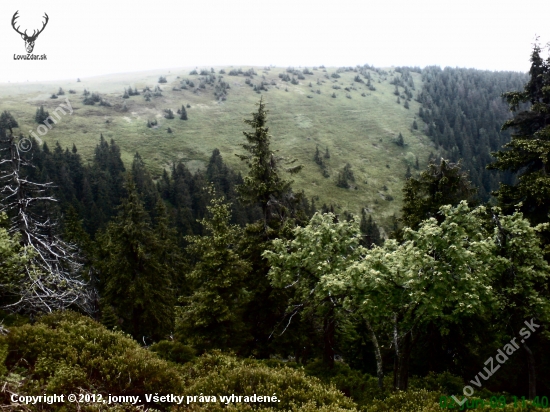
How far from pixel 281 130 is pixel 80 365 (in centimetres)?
11959

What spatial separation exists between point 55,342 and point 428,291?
13.3 m

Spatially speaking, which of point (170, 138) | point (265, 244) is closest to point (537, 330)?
point (265, 244)

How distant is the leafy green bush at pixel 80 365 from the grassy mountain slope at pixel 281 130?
267 feet

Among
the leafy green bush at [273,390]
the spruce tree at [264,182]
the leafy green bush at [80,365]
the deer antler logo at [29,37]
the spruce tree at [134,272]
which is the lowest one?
the spruce tree at [134,272]

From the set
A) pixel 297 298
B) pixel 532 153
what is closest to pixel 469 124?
pixel 532 153

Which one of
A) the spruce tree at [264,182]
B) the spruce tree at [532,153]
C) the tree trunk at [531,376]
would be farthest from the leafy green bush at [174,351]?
the spruce tree at [532,153]

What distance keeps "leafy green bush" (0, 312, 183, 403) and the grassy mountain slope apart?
81238 millimetres

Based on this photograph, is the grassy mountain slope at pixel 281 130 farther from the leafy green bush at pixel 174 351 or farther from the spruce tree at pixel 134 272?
the leafy green bush at pixel 174 351

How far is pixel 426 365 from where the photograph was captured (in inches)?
→ 900

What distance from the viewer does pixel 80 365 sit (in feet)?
35.4

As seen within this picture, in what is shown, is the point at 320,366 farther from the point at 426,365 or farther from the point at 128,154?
the point at 128,154

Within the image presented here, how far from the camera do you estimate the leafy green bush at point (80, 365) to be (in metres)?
9.78

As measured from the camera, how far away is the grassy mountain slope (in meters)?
99.5

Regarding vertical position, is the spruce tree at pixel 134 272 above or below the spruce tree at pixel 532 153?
below
